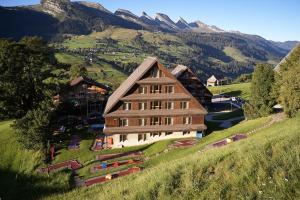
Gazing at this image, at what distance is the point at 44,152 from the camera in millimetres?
49375

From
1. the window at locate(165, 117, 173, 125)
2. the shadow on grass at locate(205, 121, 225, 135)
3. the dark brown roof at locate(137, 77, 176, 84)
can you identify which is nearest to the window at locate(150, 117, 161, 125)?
the window at locate(165, 117, 173, 125)

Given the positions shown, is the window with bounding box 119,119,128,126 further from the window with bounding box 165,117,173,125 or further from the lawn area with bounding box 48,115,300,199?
the lawn area with bounding box 48,115,300,199

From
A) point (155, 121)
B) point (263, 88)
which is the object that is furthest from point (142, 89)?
point (263, 88)

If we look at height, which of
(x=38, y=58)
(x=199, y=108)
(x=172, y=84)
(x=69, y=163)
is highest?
(x=38, y=58)

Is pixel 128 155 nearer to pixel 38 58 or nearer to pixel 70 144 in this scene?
pixel 70 144

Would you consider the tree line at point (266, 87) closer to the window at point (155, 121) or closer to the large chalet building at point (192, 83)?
the window at point (155, 121)

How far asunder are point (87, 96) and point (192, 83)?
30623 millimetres

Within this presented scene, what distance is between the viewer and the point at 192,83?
94562 mm

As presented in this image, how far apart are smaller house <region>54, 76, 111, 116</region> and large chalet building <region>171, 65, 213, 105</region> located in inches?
886

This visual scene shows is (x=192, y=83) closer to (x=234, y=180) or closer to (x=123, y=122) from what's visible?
(x=123, y=122)

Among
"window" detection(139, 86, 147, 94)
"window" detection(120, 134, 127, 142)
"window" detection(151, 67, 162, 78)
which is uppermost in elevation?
"window" detection(151, 67, 162, 78)

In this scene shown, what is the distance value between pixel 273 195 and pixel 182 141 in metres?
47.1

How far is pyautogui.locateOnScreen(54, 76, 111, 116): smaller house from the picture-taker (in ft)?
274

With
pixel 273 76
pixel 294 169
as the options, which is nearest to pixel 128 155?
pixel 273 76
